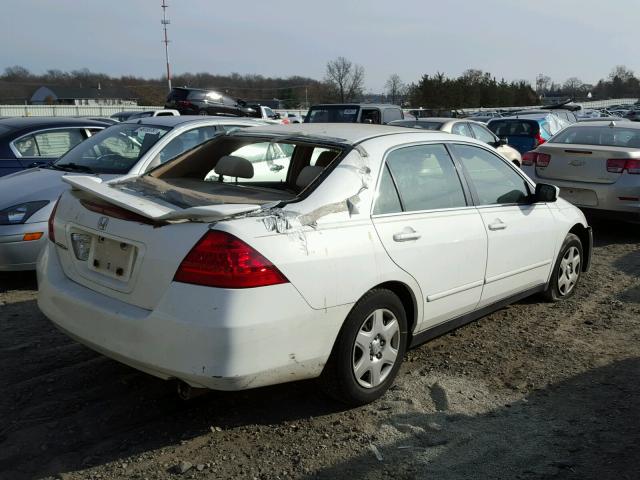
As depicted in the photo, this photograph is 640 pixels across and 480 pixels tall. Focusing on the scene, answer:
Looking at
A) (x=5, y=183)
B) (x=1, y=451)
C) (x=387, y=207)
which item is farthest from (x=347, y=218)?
(x=5, y=183)

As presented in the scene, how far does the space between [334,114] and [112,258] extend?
40.4 ft

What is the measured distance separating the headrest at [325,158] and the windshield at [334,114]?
11010 millimetres

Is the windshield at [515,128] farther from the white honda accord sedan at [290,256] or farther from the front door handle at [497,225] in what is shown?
the front door handle at [497,225]

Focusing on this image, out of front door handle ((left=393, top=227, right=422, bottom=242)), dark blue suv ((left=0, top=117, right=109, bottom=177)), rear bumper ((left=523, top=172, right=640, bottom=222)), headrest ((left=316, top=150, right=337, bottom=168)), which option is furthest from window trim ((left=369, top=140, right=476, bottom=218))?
dark blue suv ((left=0, top=117, right=109, bottom=177))

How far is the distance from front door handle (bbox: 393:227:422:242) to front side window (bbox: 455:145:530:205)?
0.90 m

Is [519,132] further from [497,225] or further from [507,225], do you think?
[497,225]

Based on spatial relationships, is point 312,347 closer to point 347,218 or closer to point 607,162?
point 347,218

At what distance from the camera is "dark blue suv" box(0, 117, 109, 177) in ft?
23.2

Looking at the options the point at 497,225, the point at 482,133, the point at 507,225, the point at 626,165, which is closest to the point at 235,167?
the point at 497,225

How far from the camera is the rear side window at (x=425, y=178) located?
12.1 ft

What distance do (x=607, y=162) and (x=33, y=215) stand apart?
22.6ft

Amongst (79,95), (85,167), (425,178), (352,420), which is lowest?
(79,95)

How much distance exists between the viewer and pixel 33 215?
219 inches

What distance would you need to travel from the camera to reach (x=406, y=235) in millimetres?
3500
